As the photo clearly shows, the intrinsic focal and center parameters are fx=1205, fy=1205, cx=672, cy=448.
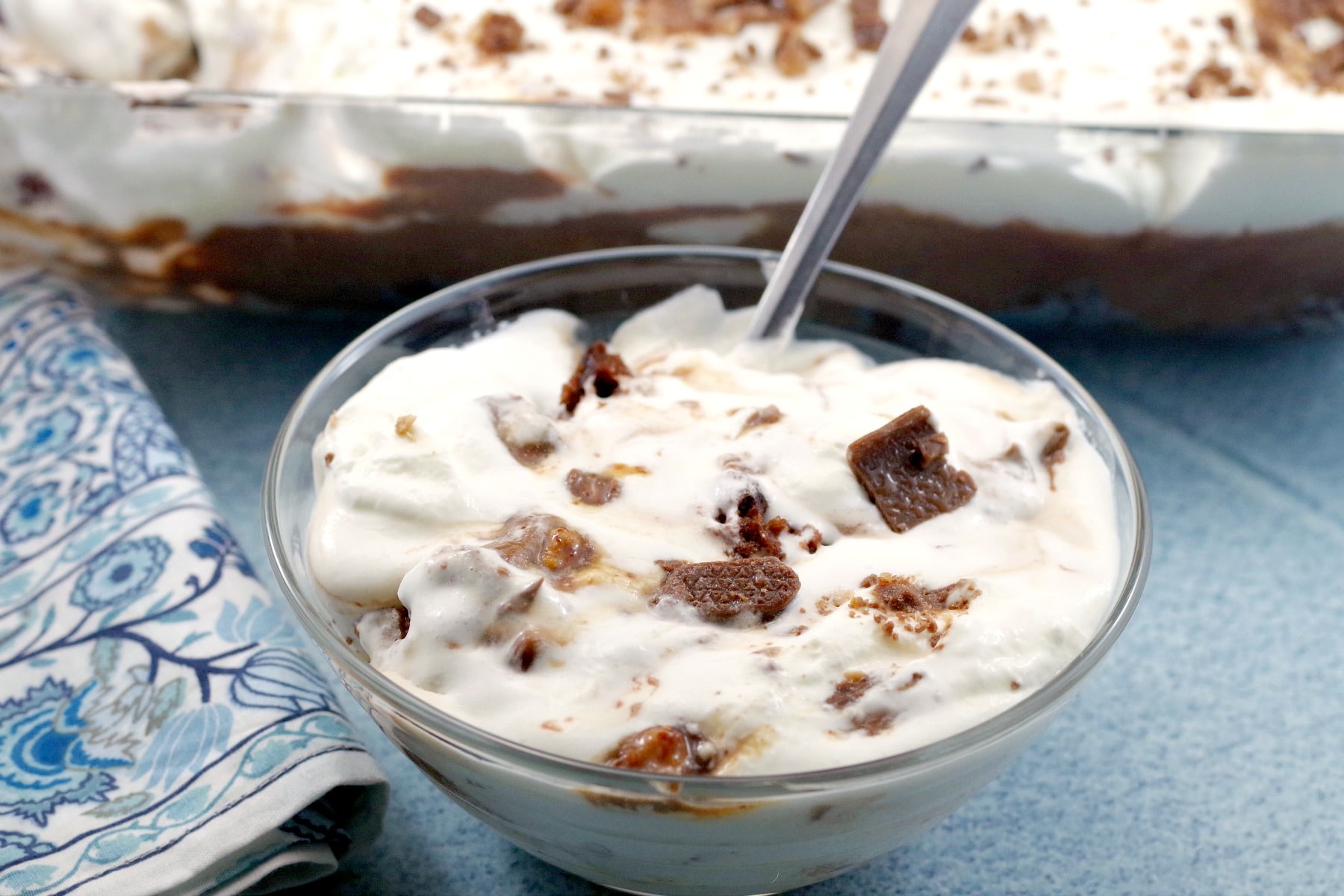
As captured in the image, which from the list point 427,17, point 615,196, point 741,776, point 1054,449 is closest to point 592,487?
point 741,776

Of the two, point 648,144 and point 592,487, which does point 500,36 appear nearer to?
point 648,144

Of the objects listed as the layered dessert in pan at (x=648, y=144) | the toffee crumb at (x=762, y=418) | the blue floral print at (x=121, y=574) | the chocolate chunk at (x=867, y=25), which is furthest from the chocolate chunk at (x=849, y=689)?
the chocolate chunk at (x=867, y=25)

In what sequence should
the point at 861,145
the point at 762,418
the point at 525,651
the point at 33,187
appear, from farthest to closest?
1. the point at 33,187
2. the point at 861,145
3. the point at 762,418
4. the point at 525,651

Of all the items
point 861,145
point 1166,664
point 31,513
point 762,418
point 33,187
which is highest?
point 861,145

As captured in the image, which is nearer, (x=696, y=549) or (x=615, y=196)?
(x=696, y=549)

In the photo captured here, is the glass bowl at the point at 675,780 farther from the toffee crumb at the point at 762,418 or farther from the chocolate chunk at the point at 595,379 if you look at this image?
the toffee crumb at the point at 762,418

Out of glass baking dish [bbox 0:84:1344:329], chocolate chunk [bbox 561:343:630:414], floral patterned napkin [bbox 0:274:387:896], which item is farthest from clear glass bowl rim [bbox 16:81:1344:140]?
chocolate chunk [bbox 561:343:630:414]

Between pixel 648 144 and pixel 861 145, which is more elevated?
pixel 861 145
